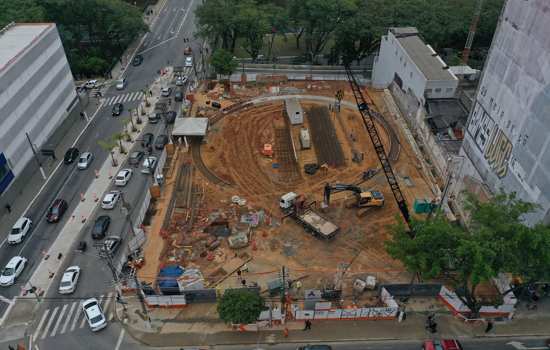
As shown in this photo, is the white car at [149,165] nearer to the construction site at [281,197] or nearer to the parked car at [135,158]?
the parked car at [135,158]

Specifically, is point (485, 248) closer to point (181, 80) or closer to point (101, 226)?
point (101, 226)

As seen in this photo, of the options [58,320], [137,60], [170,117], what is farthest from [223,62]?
[58,320]

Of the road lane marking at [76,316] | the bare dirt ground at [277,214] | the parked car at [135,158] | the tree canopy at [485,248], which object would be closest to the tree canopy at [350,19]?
the bare dirt ground at [277,214]

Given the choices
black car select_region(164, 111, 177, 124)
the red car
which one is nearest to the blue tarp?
the red car

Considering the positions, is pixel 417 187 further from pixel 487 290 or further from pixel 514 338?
pixel 514 338

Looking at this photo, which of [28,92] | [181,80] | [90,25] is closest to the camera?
[28,92]

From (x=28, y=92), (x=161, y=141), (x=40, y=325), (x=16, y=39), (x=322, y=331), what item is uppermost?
(x=16, y=39)

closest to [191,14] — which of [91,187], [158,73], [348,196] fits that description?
[158,73]
